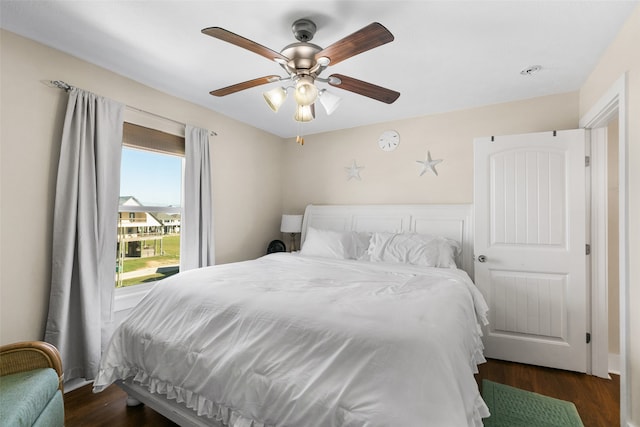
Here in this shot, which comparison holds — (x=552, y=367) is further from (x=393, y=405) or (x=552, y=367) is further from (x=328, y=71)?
(x=328, y=71)

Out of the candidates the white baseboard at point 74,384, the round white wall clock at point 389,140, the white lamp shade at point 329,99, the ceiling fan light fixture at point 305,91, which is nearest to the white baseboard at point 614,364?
the round white wall clock at point 389,140

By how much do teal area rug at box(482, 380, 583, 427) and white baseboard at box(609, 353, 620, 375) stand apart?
2.80ft

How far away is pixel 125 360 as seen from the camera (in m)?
1.87

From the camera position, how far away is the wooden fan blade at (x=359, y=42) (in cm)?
135

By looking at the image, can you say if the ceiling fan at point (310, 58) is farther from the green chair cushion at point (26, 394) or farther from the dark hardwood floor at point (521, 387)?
the dark hardwood floor at point (521, 387)

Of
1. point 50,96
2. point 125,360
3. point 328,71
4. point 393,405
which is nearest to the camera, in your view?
point 393,405

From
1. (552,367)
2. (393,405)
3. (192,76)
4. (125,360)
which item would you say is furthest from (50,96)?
(552,367)

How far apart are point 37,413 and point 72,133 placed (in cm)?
188

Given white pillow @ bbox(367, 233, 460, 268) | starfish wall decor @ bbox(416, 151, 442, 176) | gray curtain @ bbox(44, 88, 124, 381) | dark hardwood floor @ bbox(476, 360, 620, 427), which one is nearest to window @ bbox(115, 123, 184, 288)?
gray curtain @ bbox(44, 88, 124, 381)

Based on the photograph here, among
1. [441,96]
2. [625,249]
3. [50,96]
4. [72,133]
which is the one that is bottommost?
[625,249]

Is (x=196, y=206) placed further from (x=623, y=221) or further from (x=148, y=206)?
(x=623, y=221)

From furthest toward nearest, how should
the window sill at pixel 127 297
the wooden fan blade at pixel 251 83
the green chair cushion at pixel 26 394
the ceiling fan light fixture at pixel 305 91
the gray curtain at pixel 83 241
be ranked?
the window sill at pixel 127 297 < the gray curtain at pixel 83 241 < the wooden fan blade at pixel 251 83 < the ceiling fan light fixture at pixel 305 91 < the green chair cushion at pixel 26 394

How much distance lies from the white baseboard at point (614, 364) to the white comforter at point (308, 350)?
57.6 inches

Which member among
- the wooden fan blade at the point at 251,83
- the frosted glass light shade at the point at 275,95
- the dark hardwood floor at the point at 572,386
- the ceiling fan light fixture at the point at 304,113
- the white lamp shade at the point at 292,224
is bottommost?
the dark hardwood floor at the point at 572,386
